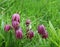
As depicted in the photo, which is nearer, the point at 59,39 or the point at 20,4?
the point at 59,39

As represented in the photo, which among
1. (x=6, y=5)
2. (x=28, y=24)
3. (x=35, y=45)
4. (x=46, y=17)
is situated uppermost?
(x=6, y=5)

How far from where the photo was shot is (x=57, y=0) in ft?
12.0

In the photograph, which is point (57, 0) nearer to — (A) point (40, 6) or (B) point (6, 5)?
(A) point (40, 6)

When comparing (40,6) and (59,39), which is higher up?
(40,6)

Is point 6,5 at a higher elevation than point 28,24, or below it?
higher

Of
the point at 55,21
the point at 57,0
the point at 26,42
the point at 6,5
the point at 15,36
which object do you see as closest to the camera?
the point at 15,36

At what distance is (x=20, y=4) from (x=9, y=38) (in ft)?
4.48

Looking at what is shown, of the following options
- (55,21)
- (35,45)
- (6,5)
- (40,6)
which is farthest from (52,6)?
(35,45)

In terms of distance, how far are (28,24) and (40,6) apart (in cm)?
143

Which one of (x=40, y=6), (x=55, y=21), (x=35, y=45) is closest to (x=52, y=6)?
(x=40, y=6)

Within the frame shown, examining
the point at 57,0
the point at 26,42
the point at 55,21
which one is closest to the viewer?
the point at 26,42

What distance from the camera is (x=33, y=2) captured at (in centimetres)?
357

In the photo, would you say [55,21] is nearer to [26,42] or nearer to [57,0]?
[57,0]

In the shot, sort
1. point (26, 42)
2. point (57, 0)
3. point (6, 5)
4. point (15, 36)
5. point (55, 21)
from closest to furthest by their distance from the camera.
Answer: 1. point (15, 36)
2. point (26, 42)
3. point (55, 21)
4. point (6, 5)
5. point (57, 0)
